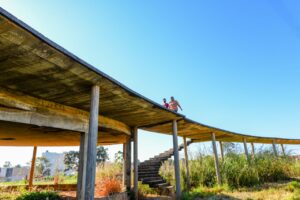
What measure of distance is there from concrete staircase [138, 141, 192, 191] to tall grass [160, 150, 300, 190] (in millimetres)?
567

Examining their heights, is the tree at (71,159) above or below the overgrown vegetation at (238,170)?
above

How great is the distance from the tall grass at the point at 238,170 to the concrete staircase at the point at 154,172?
57cm

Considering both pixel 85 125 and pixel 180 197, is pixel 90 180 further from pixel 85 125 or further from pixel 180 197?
pixel 180 197

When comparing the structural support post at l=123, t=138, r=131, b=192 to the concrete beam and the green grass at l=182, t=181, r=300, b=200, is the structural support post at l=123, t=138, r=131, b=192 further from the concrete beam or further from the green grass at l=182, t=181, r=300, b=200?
the concrete beam

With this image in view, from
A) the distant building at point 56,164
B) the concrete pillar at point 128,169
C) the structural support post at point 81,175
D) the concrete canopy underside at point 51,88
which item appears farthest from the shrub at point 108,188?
the distant building at point 56,164

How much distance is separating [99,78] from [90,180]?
189 centimetres

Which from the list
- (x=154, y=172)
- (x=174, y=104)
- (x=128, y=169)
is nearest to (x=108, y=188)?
(x=128, y=169)

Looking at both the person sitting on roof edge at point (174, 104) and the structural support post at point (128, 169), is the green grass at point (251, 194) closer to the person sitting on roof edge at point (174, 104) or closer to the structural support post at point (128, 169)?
the structural support post at point (128, 169)

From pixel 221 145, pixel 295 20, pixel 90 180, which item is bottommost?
pixel 90 180

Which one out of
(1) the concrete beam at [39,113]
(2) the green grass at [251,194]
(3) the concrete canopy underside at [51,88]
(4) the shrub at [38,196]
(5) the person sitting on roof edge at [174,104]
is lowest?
(2) the green grass at [251,194]

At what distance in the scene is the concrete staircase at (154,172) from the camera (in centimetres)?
923

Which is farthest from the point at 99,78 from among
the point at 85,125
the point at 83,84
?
the point at 85,125

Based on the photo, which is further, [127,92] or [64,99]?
[64,99]

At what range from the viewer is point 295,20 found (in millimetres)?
3496
